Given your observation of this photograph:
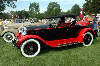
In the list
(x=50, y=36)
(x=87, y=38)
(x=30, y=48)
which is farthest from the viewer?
(x=87, y=38)

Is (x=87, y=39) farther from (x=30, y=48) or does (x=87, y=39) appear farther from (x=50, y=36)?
(x=30, y=48)

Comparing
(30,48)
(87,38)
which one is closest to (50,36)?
(30,48)

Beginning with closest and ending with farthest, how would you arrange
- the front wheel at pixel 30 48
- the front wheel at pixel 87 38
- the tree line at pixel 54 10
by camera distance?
the front wheel at pixel 30 48
the front wheel at pixel 87 38
the tree line at pixel 54 10

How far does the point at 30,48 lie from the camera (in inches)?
151

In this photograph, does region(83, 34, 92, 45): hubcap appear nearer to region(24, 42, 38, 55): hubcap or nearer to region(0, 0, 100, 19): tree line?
region(24, 42, 38, 55): hubcap

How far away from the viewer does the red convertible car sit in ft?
12.6

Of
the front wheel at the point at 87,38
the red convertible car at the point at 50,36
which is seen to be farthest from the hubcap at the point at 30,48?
the front wheel at the point at 87,38

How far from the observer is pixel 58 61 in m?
3.43

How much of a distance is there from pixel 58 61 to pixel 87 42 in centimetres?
258

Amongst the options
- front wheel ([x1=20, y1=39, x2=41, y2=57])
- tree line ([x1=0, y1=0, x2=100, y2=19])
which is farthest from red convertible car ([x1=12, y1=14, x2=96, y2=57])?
tree line ([x1=0, y1=0, x2=100, y2=19])

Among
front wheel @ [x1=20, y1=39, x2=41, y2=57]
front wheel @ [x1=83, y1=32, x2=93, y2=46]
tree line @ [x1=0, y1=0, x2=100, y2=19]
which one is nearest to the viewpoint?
front wheel @ [x1=20, y1=39, x2=41, y2=57]

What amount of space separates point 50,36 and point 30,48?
1192 millimetres

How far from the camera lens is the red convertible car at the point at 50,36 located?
3.84 metres

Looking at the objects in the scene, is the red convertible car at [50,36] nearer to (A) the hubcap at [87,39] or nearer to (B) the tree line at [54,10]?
(A) the hubcap at [87,39]
